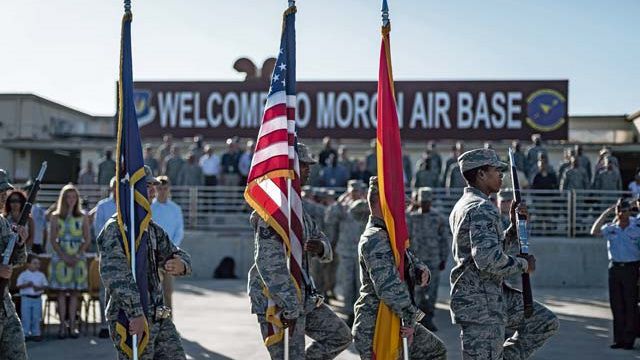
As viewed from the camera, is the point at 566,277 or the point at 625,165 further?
the point at 625,165

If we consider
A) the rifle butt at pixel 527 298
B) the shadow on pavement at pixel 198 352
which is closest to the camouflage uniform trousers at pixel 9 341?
the shadow on pavement at pixel 198 352

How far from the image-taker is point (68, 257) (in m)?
10.5

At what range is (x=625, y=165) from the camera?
83.3 feet

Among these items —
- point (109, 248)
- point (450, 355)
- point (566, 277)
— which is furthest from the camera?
point (566, 277)

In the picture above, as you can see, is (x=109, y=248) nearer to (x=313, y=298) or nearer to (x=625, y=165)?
(x=313, y=298)

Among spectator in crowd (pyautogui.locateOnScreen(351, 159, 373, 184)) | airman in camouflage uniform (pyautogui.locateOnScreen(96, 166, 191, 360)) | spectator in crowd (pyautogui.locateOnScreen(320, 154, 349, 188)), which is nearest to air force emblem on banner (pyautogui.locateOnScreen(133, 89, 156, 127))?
spectator in crowd (pyautogui.locateOnScreen(320, 154, 349, 188))

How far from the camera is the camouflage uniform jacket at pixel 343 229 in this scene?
12.0 meters

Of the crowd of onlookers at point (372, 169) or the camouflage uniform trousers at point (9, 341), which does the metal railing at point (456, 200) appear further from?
the camouflage uniform trousers at point (9, 341)

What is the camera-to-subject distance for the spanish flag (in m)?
5.99

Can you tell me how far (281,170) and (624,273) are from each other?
5.59 metres

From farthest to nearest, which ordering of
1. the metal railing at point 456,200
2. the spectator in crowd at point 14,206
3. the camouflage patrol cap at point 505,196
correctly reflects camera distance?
the metal railing at point 456,200, the camouflage patrol cap at point 505,196, the spectator in crowd at point 14,206

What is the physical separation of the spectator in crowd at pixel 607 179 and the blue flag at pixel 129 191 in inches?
533

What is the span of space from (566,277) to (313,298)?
470 inches

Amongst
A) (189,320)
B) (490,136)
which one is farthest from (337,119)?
(189,320)
